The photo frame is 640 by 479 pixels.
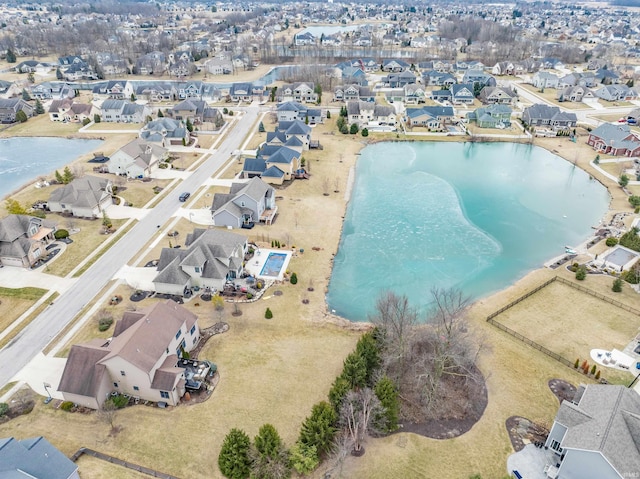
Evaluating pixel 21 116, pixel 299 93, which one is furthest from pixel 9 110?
pixel 299 93

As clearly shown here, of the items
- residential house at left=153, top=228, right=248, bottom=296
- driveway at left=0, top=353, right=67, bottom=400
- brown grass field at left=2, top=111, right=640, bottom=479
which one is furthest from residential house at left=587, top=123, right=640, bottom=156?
driveway at left=0, top=353, right=67, bottom=400

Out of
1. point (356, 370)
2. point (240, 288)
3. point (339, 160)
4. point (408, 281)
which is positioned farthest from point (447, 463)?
point (339, 160)

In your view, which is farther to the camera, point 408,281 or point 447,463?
point 408,281

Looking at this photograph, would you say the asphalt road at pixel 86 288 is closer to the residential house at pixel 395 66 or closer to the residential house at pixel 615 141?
the residential house at pixel 615 141

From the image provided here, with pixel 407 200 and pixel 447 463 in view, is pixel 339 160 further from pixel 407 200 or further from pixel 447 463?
pixel 447 463

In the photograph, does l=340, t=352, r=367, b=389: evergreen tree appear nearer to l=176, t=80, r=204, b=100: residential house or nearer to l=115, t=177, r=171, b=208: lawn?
l=115, t=177, r=171, b=208: lawn
